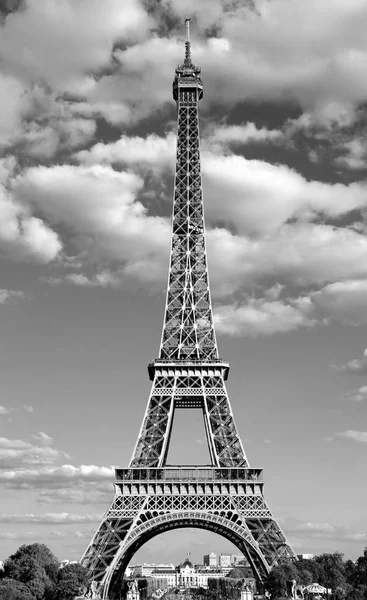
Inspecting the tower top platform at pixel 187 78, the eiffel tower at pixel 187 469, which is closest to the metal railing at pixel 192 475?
the eiffel tower at pixel 187 469

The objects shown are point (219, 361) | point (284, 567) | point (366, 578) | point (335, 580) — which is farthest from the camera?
point (335, 580)

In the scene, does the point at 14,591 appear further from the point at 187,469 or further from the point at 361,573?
the point at 361,573

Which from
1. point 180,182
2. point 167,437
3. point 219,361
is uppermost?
point 180,182

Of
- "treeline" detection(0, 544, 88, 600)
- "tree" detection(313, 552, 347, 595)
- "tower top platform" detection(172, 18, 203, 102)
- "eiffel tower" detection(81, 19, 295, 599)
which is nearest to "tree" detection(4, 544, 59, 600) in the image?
"treeline" detection(0, 544, 88, 600)

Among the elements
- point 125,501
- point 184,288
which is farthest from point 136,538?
point 184,288

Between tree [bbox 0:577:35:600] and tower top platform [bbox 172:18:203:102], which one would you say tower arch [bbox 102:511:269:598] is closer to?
tree [bbox 0:577:35:600]

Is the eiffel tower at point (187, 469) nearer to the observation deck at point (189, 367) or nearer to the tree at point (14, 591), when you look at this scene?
the observation deck at point (189, 367)

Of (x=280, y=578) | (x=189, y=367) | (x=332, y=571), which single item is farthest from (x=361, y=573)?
(x=189, y=367)

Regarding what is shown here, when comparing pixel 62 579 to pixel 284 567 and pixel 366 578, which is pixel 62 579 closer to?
pixel 284 567
